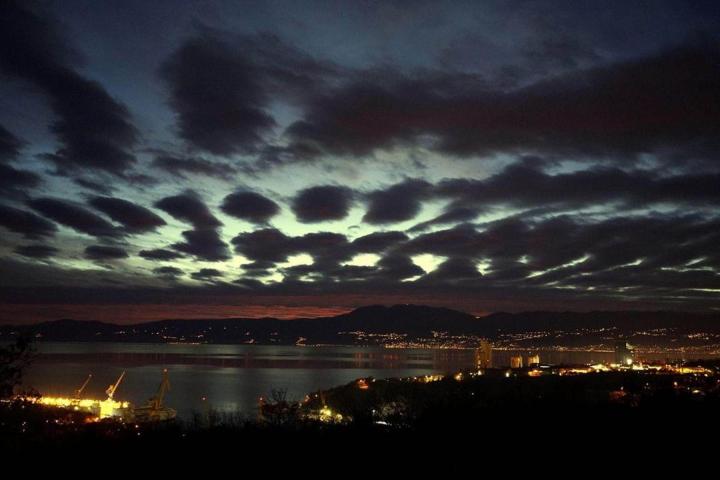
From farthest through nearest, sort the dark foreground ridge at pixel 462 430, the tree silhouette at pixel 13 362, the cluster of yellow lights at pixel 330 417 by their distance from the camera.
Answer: the cluster of yellow lights at pixel 330 417
the dark foreground ridge at pixel 462 430
the tree silhouette at pixel 13 362

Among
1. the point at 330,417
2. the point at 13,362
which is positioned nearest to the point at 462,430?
the point at 13,362

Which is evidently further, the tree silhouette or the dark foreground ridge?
the dark foreground ridge

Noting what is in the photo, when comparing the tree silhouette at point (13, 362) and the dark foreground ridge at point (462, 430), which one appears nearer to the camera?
the tree silhouette at point (13, 362)

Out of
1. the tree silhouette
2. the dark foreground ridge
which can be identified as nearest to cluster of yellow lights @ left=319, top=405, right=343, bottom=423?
the dark foreground ridge

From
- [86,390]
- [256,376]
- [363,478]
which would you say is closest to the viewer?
[363,478]

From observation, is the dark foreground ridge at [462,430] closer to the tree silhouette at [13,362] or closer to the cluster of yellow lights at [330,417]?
the tree silhouette at [13,362]

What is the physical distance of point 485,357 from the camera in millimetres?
120375

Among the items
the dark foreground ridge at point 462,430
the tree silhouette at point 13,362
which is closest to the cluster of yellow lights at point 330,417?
the dark foreground ridge at point 462,430

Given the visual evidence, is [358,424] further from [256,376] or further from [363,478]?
[256,376]

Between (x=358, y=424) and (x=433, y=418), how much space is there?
1.69 metres

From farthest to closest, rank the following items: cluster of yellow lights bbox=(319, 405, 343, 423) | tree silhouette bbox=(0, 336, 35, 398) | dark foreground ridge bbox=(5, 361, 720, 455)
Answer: cluster of yellow lights bbox=(319, 405, 343, 423)
dark foreground ridge bbox=(5, 361, 720, 455)
tree silhouette bbox=(0, 336, 35, 398)

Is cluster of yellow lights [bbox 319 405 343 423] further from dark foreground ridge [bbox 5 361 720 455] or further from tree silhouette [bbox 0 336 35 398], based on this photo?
tree silhouette [bbox 0 336 35 398]

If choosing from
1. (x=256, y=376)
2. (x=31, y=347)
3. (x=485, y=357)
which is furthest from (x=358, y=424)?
(x=485, y=357)

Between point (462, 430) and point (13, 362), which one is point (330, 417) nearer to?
point (462, 430)
